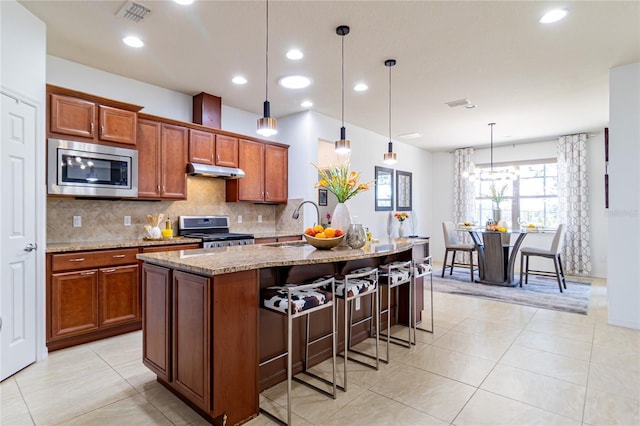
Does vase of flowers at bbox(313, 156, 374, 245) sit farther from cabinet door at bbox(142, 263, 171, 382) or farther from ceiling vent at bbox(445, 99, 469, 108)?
ceiling vent at bbox(445, 99, 469, 108)

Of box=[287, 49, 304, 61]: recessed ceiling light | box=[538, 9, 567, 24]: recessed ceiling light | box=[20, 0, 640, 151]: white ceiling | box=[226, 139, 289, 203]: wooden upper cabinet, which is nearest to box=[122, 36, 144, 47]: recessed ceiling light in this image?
box=[20, 0, 640, 151]: white ceiling

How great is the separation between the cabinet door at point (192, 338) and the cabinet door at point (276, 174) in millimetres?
3148

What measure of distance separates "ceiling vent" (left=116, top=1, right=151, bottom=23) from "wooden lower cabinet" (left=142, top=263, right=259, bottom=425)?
1.99 metres

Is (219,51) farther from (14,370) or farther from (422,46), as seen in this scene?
(14,370)

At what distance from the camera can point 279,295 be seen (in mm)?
2084

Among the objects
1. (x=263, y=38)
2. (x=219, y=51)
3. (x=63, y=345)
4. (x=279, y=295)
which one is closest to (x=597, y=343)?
(x=279, y=295)

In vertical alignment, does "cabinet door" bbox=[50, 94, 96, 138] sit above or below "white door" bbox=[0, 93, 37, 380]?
above

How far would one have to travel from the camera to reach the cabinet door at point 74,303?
2.92 metres

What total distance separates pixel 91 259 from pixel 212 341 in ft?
6.71

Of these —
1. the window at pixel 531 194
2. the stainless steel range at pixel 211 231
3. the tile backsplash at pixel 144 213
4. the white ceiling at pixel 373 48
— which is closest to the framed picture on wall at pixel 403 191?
the window at pixel 531 194

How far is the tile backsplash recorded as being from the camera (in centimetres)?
347

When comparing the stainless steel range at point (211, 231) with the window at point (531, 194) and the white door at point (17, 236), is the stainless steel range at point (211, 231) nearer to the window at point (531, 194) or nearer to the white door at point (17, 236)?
the white door at point (17, 236)

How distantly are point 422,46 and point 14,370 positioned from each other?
14.1 feet

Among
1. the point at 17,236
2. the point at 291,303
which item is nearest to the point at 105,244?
the point at 17,236
